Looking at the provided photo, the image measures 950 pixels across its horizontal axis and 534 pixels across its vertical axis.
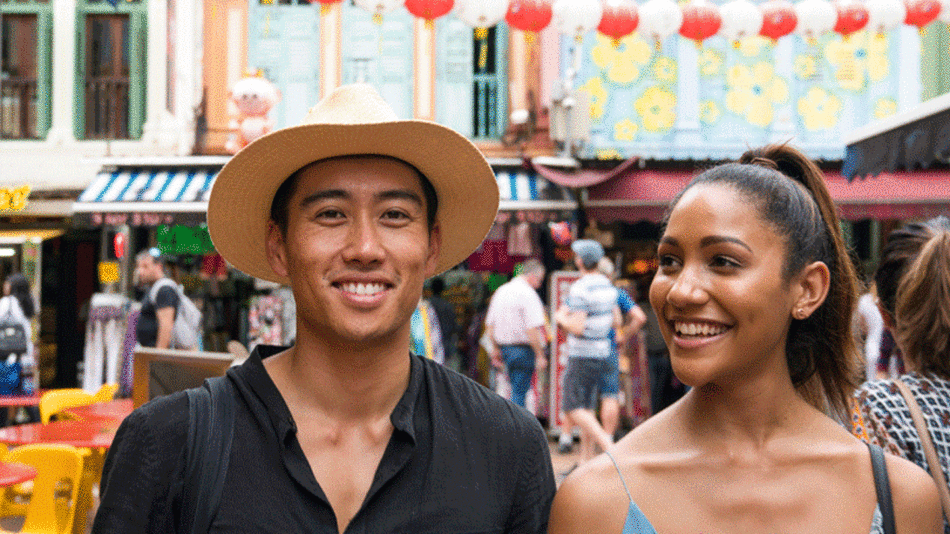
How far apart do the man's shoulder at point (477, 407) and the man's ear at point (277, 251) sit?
362mm

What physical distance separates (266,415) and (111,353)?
29.3ft

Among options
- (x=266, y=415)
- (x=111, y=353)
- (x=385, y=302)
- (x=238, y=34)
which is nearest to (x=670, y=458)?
(x=385, y=302)

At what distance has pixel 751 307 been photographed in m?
1.60

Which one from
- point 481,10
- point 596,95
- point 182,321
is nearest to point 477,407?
point 481,10

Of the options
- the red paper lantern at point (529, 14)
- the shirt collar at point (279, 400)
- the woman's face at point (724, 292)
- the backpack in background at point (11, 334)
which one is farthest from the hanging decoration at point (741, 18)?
the backpack in background at point (11, 334)

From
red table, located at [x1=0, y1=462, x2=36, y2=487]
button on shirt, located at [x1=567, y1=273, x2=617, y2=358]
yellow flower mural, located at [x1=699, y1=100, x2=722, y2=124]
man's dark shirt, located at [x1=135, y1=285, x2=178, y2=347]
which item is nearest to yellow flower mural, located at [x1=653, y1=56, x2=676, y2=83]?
yellow flower mural, located at [x1=699, y1=100, x2=722, y2=124]

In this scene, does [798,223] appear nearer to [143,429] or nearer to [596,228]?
[143,429]

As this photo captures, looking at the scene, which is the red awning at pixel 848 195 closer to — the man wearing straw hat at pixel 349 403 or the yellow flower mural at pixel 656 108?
the yellow flower mural at pixel 656 108

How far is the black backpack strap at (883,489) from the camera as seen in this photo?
161 centimetres

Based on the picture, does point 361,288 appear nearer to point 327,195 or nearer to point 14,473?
point 327,195

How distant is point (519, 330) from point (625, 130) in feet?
11.1

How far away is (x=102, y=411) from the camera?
248 inches

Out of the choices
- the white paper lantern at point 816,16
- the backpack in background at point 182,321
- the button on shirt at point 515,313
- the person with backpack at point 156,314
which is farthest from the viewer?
the button on shirt at point 515,313

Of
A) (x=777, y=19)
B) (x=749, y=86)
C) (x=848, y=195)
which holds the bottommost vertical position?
(x=848, y=195)
